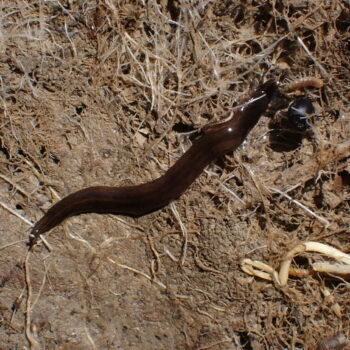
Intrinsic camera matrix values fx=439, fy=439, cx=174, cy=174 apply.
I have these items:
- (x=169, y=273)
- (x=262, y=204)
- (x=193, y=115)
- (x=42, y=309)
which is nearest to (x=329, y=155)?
(x=262, y=204)

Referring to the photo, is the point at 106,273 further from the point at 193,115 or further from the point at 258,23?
the point at 258,23

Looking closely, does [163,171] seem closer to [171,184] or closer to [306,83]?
[171,184]

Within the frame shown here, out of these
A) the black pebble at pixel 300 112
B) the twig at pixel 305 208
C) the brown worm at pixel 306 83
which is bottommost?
the twig at pixel 305 208

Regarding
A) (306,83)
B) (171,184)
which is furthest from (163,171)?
(306,83)

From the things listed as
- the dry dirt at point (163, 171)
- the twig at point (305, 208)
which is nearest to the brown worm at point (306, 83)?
the dry dirt at point (163, 171)

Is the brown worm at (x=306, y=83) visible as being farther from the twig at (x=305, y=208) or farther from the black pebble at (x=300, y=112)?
the twig at (x=305, y=208)

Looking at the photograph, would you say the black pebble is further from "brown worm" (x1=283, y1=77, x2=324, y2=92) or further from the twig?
the twig
